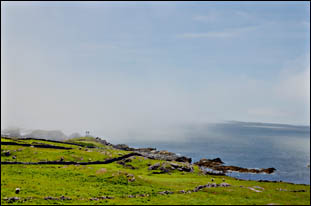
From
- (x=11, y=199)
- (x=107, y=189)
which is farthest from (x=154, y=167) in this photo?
(x=11, y=199)

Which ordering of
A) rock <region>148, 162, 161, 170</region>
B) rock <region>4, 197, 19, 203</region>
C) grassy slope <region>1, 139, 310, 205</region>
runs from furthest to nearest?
rock <region>148, 162, 161, 170</region>
grassy slope <region>1, 139, 310, 205</region>
rock <region>4, 197, 19, 203</region>

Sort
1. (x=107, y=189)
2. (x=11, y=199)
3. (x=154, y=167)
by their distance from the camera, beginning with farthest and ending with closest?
(x=154, y=167)
(x=107, y=189)
(x=11, y=199)

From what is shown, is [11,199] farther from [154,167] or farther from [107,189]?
[154,167]

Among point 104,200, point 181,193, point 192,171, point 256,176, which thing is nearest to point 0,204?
point 104,200

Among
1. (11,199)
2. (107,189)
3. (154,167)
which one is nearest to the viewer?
(11,199)

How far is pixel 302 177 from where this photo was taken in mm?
112562

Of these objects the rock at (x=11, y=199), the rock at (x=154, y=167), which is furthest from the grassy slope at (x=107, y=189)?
the rock at (x=154, y=167)

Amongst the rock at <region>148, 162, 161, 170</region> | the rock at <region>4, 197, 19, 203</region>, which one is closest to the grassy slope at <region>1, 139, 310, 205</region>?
the rock at <region>4, 197, 19, 203</region>

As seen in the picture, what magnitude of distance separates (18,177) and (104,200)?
96.7ft

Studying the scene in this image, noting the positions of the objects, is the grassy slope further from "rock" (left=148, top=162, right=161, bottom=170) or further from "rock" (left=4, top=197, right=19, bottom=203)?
"rock" (left=148, top=162, right=161, bottom=170)

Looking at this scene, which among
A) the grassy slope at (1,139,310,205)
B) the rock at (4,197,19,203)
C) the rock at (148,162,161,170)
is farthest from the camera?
the rock at (148,162,161,170)

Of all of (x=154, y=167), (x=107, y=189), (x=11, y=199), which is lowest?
(x=154, y=167)

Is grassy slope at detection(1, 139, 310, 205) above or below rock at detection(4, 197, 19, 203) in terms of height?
below

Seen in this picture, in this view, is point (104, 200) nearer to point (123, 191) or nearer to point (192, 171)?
point (123, 191)
